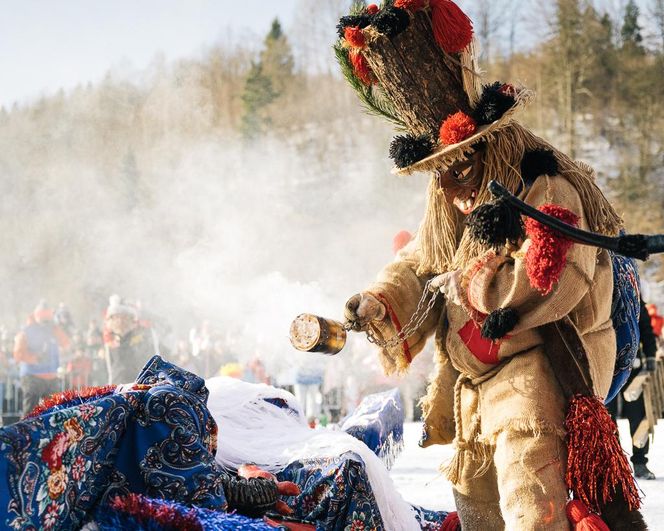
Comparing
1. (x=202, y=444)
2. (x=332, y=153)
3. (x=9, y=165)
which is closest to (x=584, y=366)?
(x=202, y=444)

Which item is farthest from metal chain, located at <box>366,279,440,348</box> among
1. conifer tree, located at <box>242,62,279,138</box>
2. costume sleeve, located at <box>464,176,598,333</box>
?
conifer tree, located at <box>242,62,279,138</box>

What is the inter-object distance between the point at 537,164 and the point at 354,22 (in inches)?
29.7

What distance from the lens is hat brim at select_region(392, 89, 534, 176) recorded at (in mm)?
2889

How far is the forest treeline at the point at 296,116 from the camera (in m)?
31.6

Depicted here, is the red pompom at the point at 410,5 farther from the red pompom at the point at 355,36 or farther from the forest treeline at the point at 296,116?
the forest treeline at the point at 296,116

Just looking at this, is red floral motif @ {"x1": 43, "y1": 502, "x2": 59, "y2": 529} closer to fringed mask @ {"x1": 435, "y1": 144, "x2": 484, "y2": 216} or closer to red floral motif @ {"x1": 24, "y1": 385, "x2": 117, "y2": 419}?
red floral motif @ {"x1": 24, "y1": 385, "x2": 117, "y2": 419}

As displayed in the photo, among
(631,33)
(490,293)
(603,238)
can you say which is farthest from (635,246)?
(631,33)

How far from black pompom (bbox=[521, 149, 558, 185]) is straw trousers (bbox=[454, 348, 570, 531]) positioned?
1.85ft

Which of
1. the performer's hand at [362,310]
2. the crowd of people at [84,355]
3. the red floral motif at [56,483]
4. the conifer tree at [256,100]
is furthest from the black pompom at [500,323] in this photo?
the conifer tree at [256,100]

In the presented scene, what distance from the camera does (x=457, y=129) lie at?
2906mm

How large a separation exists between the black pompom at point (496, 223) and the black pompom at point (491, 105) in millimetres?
467

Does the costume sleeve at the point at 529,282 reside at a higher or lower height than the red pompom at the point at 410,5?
lower

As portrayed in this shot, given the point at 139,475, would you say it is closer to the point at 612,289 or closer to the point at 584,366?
the point at 584,366

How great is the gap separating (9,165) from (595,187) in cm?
3532
